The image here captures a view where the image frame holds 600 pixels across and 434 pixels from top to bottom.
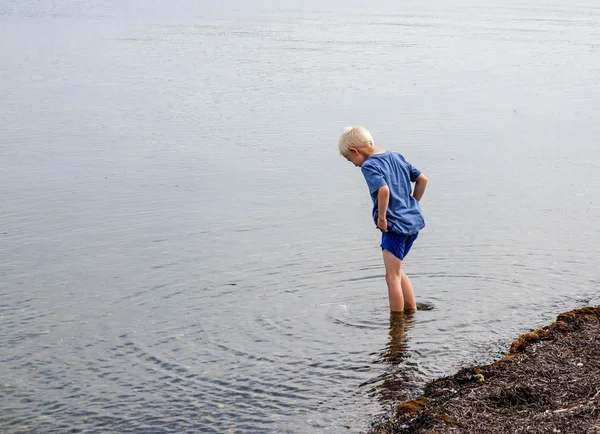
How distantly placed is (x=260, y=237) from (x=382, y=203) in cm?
304

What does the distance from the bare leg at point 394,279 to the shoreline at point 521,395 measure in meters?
0.99

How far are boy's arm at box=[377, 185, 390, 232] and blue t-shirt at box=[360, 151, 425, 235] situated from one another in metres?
0.06

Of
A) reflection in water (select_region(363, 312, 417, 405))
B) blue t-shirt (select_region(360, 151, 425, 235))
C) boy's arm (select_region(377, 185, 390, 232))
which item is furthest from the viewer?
blue t-shirt (select_region(360, 151, 425, 235))

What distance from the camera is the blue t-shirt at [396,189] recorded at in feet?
21.1

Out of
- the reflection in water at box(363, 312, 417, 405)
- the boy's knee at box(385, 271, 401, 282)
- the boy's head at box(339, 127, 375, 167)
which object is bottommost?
Answer: the reflection in water at box(363, 312, 417, 405)

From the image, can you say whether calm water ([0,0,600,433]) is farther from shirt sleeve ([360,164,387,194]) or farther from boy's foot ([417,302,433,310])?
shirt sleeve ([360,164,387,194])

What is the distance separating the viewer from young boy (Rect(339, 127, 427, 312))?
6398 millimetres

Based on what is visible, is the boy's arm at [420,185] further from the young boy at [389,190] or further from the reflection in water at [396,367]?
the reflection in water at [396,367]

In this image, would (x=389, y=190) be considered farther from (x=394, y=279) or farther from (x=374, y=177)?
(x=394, y=279)

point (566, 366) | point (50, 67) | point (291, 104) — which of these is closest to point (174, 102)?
point (291, 104)

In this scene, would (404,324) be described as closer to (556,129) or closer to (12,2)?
(556,129)

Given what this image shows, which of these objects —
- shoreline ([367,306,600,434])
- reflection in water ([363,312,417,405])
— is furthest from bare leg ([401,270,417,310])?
shoreline ([367,306,600,434])

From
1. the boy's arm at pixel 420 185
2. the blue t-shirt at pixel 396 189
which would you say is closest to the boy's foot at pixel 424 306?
the blue t-shirt at pixel 396 189

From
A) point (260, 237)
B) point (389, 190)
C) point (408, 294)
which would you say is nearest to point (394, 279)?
point (408, 294)
